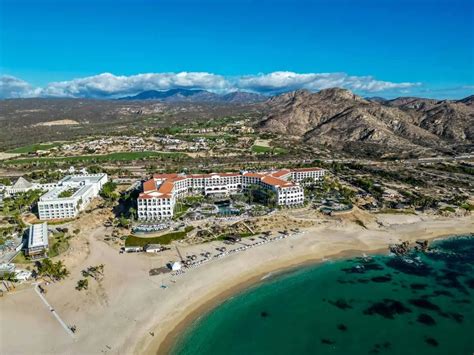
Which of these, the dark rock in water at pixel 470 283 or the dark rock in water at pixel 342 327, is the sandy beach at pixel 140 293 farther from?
the dark rock in water at pixel 342 327

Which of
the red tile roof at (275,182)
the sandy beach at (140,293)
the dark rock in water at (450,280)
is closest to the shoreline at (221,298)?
the sandy beach at (140,293)

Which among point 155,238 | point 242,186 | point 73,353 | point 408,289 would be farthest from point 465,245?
point 73,353

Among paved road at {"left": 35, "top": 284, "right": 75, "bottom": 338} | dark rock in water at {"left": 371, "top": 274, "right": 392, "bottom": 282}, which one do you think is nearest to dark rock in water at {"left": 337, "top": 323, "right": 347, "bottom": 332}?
dark rock in water at {"left": 371, "top": 274, "right": 392, "bottom": 282}

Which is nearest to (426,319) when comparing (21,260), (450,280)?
(450,280)

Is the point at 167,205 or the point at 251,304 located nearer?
the point at 251,304

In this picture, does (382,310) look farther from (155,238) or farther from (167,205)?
(167,205)

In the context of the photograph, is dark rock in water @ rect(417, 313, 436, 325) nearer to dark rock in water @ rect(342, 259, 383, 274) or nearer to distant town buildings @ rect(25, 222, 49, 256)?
dark rock in water @ rect(342, 259, 383, 274)
